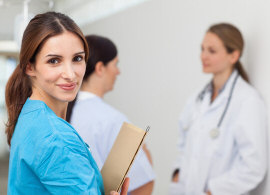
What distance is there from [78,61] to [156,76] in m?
2.41

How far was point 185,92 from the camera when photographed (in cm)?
305

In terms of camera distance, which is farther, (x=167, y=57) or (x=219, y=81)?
(x=167, y=57)

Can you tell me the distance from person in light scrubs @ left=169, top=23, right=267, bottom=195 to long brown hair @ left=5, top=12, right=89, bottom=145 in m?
1.25

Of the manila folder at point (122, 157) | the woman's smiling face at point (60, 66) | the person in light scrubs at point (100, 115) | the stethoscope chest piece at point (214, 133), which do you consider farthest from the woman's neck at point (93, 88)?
the woman's smiling face at point (60, 66)

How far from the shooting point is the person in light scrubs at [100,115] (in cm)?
186

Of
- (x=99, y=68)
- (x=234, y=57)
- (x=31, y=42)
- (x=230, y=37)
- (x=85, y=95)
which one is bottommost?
(x=85, y=95)

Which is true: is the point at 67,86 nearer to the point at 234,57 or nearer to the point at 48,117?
the point at 48,117

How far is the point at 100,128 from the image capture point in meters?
1.86

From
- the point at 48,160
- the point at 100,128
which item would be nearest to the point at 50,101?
the point at 48,160

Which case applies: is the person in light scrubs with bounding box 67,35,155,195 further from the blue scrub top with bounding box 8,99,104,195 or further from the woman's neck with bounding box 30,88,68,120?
the blue scrub top with bounding box 8,99,104,195

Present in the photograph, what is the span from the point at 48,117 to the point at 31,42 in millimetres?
198

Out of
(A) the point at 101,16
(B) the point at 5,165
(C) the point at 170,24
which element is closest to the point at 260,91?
(C) the point at 170,24

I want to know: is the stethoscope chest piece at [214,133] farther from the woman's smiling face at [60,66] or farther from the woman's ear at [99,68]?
the woman's smiling face at [60,66]

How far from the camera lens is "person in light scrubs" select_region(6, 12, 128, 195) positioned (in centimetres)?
92
